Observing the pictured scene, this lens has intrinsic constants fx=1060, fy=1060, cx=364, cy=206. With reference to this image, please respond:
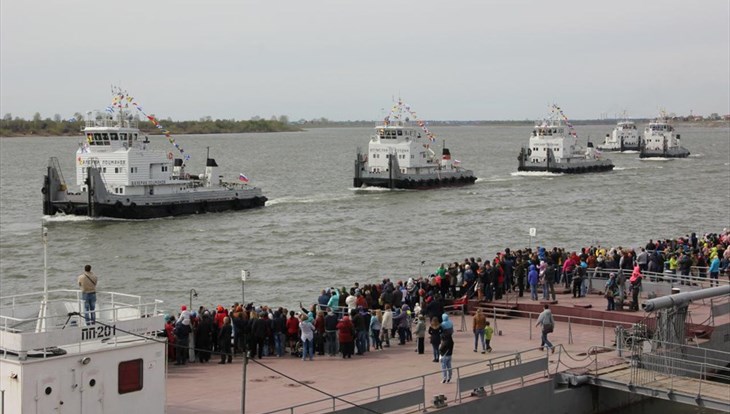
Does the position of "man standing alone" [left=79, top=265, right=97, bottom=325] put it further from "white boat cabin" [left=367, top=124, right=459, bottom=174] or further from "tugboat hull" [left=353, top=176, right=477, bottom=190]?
"white boat cabin" [left=367, top=124, right=459, bottom=174]

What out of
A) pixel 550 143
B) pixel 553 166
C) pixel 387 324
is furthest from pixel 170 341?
pixel 550 143

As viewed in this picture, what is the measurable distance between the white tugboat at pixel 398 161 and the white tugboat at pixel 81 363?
6657 centimetres

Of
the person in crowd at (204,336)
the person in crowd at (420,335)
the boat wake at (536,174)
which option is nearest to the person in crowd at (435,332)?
the person in crowd at (420,335)

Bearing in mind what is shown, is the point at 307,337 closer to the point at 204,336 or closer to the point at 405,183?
the point at 204,336

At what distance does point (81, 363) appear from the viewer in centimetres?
1389

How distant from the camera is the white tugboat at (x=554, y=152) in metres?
104

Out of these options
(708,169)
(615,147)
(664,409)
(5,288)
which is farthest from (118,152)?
(615,147)

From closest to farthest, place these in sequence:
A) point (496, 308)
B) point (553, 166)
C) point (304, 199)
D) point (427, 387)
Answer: point (427, 387)
point (496, 308)
point (304, 199)
point (553, 166)

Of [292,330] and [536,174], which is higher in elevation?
[536,174]

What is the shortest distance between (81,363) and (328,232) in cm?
4312

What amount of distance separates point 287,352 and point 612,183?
7768 centimetres

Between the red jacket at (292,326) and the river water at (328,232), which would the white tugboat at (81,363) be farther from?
the river water at (328,232)

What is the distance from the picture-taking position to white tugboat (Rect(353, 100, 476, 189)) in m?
82.1

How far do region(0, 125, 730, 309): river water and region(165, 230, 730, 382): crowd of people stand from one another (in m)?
11.8
